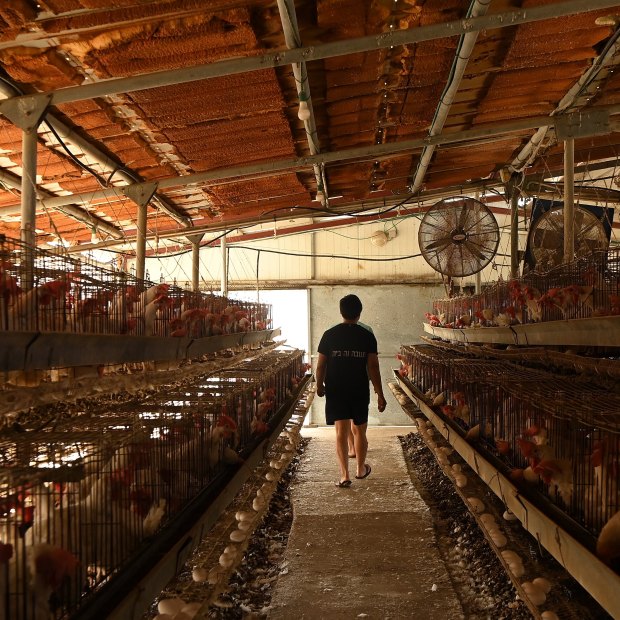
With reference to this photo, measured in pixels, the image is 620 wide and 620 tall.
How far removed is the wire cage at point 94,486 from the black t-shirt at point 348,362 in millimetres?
1501

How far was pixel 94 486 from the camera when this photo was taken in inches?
82.2

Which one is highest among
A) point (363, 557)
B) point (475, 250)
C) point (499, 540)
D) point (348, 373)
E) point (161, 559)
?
point (475, 250)

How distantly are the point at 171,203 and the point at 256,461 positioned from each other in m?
3.72

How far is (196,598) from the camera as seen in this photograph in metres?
2.58

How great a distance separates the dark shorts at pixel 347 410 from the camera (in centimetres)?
519

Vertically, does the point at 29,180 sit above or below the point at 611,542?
above

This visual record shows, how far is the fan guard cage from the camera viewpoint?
252 inches

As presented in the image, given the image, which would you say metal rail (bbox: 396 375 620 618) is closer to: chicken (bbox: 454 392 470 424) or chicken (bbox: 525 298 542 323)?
chicken (bbox: 454 392 470 424)

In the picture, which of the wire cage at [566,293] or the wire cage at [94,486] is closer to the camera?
the wire cage at [94,486]

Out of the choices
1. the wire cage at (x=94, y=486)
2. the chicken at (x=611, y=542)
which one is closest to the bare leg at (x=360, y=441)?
the wire cage at (x=94, y=486)

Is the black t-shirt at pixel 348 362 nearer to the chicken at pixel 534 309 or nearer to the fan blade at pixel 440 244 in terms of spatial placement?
the chicken at pixel 534 309

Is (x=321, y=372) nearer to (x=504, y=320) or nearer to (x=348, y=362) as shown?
(x=348, y=362)

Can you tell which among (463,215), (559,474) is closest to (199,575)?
(559,474)

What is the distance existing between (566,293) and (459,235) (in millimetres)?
2857
